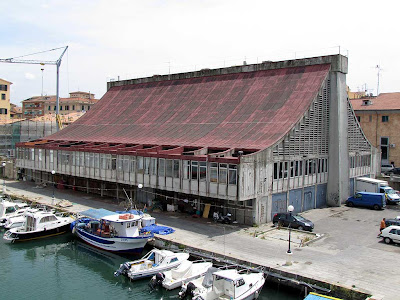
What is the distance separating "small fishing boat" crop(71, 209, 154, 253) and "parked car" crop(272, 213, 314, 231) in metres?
11.6

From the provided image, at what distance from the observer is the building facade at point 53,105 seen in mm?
138375

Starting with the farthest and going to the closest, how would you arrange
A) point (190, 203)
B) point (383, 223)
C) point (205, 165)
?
point (190, 203), point (205, 165), point (383, 223)

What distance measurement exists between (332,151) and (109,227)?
87.8ft

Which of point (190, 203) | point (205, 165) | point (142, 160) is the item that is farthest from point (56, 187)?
point (205, 165)

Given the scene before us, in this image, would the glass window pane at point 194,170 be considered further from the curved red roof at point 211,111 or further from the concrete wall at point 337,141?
the concrete wall at point 337,141

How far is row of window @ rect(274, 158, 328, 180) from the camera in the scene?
40062 mm

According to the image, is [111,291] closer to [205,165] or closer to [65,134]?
[205,165]

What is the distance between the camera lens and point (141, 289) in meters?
27.8

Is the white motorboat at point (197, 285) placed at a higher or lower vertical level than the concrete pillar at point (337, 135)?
lower

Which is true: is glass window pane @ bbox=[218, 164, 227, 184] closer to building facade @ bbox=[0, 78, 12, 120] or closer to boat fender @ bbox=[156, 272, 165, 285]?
boat fender @ bbox=[156, 272, 165, 285]

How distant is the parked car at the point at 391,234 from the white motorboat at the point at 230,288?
13.2m

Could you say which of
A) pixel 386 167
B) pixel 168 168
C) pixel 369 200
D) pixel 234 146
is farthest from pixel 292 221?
pixel 386 167

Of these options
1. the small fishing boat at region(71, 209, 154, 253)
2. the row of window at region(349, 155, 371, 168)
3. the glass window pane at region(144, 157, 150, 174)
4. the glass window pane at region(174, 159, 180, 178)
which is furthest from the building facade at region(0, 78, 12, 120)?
the row of window at region(349, 155, 371, 168)

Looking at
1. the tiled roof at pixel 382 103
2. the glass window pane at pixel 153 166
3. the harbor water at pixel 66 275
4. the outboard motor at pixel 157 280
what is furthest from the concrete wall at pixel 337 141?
the outboard motor at pixel 157 280
